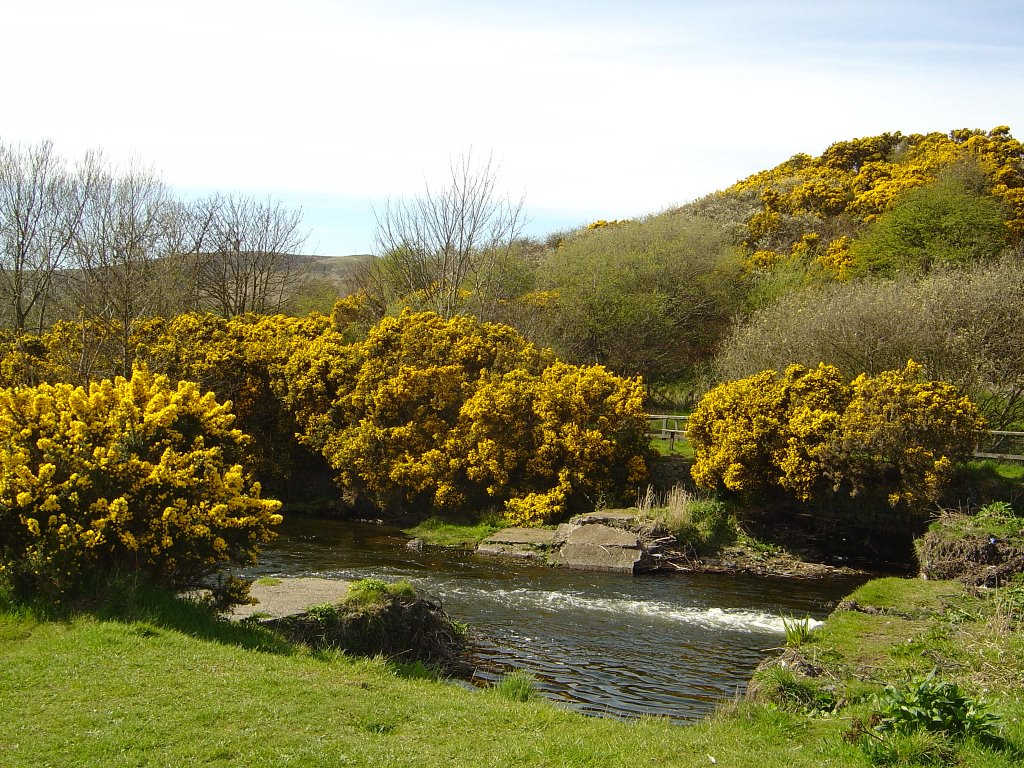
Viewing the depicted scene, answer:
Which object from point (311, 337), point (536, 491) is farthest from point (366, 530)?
point (311, 337)

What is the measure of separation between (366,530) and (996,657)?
67.0ft

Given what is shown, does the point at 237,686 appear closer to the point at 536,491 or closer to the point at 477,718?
the point at 477,718

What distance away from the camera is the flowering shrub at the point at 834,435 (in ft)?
Answer: 76.6

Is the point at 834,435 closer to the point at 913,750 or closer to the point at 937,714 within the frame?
the point at 937,714

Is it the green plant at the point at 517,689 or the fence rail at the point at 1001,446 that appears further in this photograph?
the fence rail at the point at 1001,446

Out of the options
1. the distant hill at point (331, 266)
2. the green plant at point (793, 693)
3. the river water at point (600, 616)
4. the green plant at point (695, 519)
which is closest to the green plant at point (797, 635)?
the river water at point (600, 616)

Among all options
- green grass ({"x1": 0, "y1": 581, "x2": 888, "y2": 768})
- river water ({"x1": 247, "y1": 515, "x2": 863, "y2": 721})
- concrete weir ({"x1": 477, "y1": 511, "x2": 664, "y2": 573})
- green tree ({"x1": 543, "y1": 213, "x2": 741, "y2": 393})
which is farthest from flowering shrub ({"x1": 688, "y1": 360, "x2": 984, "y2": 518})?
green tree ({"x1": 543, "y1": 213, "x2": 741, "y2": 393})

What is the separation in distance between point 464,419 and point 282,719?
20.9 meters

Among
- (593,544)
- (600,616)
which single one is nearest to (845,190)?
(593,544)

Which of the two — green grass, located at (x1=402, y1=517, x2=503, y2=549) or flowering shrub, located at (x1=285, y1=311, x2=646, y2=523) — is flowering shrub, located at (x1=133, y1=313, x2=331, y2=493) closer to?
flowering shrub, located at (x1=285, y1=311, x2=646, y2=523)

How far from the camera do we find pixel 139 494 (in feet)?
40.8

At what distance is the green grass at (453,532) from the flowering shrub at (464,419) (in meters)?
0.67

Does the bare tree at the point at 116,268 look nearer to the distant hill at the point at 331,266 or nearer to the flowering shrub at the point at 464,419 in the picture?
the flowering shrub at the point at 464,419

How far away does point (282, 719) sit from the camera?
8414mm
